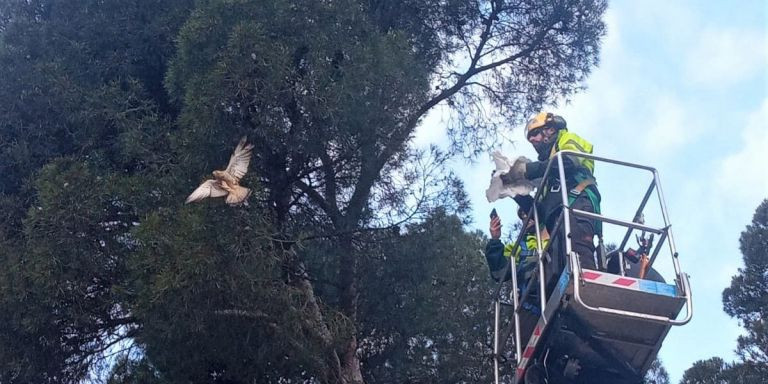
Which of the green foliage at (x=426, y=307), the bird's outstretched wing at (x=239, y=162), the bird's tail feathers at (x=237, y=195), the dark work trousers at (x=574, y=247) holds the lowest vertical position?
the dark work trousers at (x=574, y=247)

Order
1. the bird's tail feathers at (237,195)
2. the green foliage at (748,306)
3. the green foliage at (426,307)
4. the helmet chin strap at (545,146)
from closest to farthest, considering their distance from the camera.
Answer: the helmet chin strap at (545,146)
the bird's tail feathers at (237,195)
the green foliage at (426,307)
the green foliage at (748,306)

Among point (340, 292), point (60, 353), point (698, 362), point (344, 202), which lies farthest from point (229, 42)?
point (698, 362)

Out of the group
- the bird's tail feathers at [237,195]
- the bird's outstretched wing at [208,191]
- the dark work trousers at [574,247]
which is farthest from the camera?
the bird's tail feathers at [237,195]

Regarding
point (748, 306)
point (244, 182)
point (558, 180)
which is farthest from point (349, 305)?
point (748, 306)

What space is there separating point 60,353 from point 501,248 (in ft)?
14.5

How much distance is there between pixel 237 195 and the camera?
686 cm

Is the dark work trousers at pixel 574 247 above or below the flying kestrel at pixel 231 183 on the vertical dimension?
below

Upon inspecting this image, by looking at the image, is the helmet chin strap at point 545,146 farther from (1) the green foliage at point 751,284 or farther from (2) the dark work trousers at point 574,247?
(1) the green foliage at point 751,284

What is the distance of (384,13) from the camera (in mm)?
9125

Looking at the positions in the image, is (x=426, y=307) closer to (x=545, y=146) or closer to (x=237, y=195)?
(x=237, y=195)

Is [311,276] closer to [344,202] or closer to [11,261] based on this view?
[344,202]

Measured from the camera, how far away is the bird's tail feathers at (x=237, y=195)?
686 centimetres

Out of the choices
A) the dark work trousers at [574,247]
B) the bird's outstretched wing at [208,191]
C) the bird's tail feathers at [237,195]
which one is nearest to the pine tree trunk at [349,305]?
the bird's tail feathers at [237,195]

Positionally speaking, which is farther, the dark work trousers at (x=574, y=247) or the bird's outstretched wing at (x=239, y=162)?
the bird's outstretched wing at (x=239, y=162)
